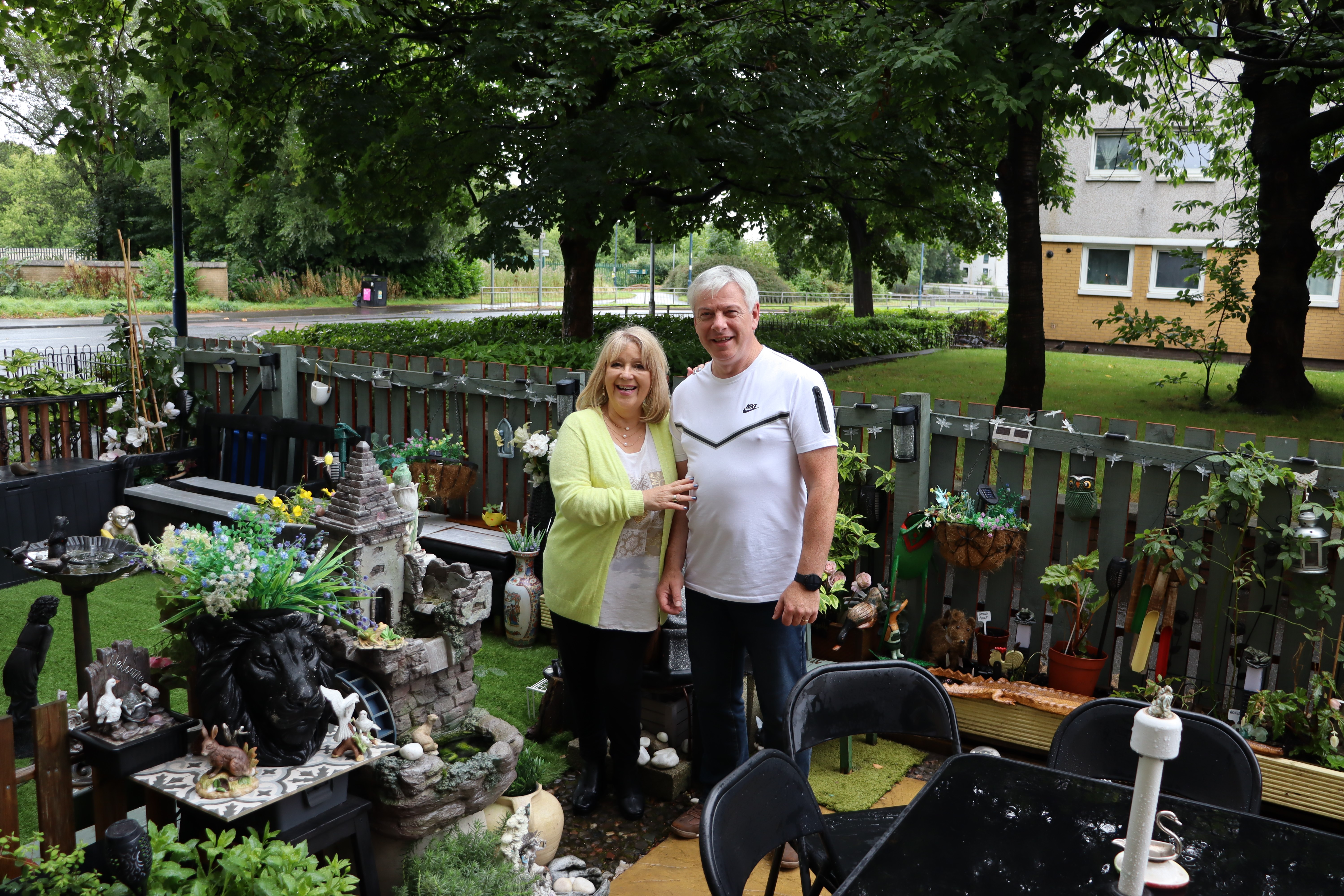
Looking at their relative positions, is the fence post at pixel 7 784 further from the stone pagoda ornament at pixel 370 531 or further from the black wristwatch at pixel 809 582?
the black wristwatch at pixel 809 582

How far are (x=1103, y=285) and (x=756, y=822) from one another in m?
26.0

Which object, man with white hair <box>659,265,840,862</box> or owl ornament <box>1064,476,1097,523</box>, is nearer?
man with white hair <box>659,265,840,862</box>

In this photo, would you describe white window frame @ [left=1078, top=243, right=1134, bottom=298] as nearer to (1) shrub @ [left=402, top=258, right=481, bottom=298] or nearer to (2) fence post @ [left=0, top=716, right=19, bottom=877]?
(2) fence post @ [left=0, top=716, right=19, bottom=877]

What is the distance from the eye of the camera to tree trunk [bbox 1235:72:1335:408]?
11.4 metres

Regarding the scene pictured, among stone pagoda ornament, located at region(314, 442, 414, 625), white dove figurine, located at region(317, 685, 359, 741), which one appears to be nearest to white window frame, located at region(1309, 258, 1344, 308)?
stone pagoda ornament, located at region(314, 442, 414, 625)

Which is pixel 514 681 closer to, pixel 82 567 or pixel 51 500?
pixel 82 567

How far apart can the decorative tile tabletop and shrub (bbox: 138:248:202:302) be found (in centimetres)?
3403

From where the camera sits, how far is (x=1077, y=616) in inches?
175

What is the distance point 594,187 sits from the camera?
11266mm

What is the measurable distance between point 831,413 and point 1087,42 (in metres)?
7.92

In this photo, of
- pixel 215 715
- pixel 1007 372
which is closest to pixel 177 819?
pixel 215 715

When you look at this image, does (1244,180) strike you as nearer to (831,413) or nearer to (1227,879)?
(831,413)

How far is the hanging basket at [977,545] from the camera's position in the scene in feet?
14.6

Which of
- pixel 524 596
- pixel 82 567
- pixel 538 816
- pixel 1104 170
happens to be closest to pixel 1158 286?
pixel 1104 170
